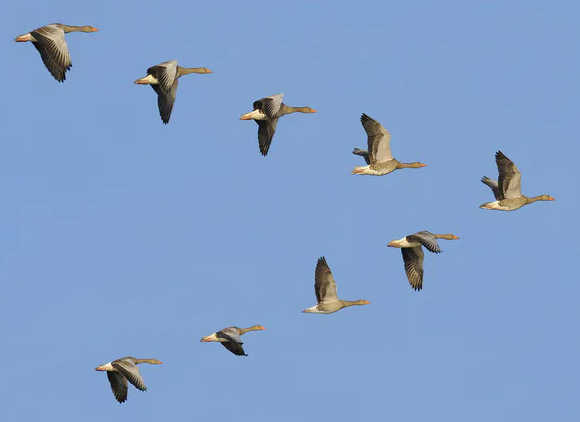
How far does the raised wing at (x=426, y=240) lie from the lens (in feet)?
145

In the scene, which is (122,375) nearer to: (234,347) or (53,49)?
(234,347)

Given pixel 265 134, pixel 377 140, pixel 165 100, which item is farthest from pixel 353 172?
pixel 165 100

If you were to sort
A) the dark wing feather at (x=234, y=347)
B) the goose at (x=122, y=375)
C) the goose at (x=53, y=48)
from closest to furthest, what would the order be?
the goose at (x=53, y=48) < the goose at (x=122, y=375) < the dark wing feather at (x=234, y=347)

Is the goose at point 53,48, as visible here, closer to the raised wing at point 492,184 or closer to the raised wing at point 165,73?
the raised wing at point 165,73

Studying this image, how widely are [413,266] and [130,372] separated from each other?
11.1 m

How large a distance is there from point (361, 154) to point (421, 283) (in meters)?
5.97

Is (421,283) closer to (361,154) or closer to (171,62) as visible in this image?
(361,154)

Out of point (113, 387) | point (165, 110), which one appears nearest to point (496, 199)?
point (165, 110)

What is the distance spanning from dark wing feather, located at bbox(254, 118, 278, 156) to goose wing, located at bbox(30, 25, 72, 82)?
9601 mm

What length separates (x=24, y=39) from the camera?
42438mm

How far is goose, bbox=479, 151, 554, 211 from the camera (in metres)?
48.0

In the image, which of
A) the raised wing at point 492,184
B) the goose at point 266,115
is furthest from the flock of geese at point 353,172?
the raised wing at point 492,184

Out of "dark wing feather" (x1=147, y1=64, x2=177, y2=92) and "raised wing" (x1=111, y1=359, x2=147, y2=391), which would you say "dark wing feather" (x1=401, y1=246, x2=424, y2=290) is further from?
"raised wing" (x1=111, y1=359, x2=147, y2=391)

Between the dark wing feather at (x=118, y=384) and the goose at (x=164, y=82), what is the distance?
342 inches
